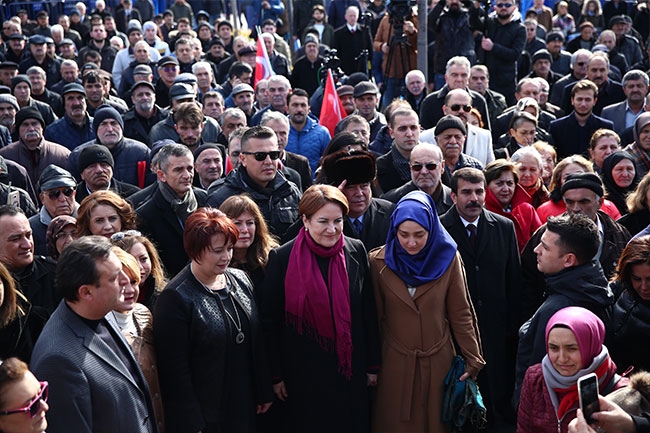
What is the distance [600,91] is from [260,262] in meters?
6.73

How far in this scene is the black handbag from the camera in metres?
4.68

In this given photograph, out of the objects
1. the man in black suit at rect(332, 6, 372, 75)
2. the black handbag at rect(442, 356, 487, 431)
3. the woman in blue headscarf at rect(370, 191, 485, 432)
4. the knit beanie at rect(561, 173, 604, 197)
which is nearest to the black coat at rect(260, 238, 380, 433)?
the woman in blue headscarf at rect(370, 191, 485, 432)

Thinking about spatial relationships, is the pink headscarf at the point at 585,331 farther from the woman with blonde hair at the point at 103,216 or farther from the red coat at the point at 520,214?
the woman with blonde hair at the point at 103,216

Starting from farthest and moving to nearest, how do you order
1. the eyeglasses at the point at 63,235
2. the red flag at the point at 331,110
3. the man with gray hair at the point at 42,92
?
1. the man with gray hair at the point at 42,92
2. the red flag at the point at 331,110
3. the eyeglasses at the point at 63,235

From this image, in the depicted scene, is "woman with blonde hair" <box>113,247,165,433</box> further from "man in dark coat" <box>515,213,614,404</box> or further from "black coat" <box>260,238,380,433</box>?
"man in dark coat" <box>515,213,614,404</box>

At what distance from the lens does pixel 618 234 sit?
566 cm

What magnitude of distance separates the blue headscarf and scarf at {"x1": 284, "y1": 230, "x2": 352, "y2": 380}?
0.31 metres

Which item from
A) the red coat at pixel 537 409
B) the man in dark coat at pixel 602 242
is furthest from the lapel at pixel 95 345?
the man in dark coat at pixel 602 242

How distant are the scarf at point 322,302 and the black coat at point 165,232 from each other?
1302 mm

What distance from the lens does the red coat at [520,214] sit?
20.1 ft

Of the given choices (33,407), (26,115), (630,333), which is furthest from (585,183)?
(26,115)

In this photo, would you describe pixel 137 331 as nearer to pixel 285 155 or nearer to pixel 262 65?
pixel 285 155

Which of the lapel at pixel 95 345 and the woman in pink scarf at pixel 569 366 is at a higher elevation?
the lapel at pixel 95 345

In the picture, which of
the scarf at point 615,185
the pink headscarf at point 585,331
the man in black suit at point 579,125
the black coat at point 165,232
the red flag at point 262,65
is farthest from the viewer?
the red flag at point 262,65
